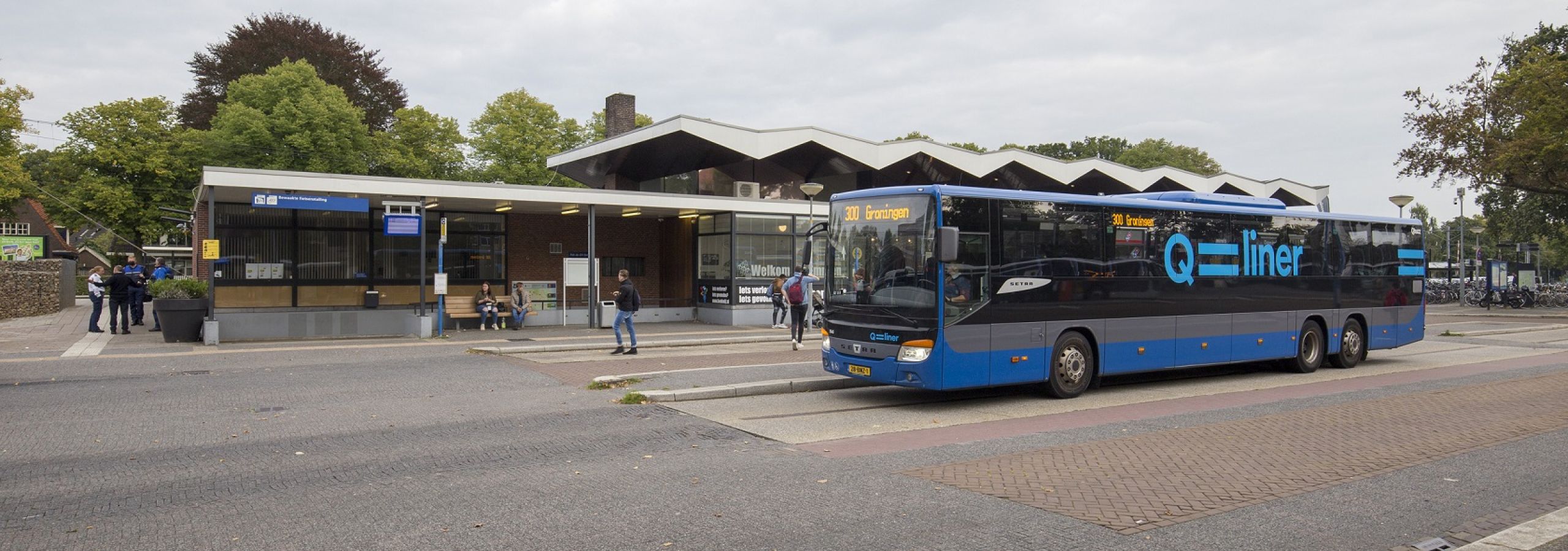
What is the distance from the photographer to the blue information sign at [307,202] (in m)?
18.8

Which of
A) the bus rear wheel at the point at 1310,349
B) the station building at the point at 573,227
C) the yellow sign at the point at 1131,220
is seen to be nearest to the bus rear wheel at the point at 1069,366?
the yellow sign at the point at 1131,220

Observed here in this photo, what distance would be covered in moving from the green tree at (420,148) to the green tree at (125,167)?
7641 millimetres

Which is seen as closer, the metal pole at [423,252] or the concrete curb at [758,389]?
the concrete curb at [758,389]

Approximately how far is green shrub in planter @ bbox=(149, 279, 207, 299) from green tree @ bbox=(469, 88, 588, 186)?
27017 mm

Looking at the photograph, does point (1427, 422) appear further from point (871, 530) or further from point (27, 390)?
point (27, 390)

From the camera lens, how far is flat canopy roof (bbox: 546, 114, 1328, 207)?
90.2ft

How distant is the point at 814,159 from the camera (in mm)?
30438

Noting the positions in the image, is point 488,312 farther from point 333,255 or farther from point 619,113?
point 619,113

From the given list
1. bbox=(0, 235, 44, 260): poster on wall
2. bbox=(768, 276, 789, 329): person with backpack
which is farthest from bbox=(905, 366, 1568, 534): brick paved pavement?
bbox=(0, 235, 44, 260): poster on wall

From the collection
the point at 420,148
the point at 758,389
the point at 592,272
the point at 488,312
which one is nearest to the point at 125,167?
the point at 420,148

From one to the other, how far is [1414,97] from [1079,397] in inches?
1257

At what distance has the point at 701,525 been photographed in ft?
18.7

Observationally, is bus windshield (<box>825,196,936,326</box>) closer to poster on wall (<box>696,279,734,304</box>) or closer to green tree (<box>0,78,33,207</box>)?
poster on wall (<box>696,279,734,304</box>)

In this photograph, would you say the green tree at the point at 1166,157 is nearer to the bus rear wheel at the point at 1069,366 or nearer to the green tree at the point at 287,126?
the green tree at the point at 287,126
